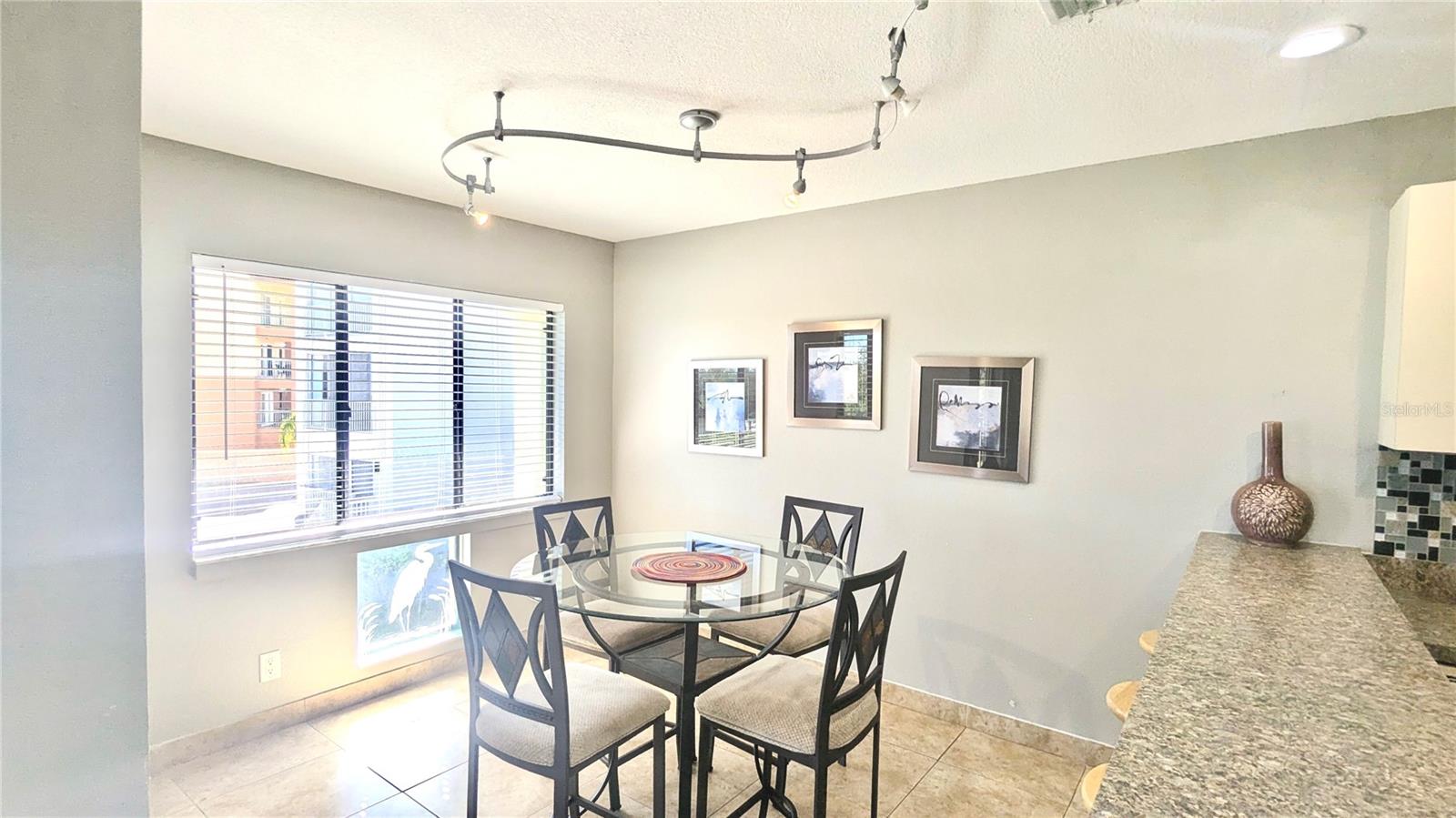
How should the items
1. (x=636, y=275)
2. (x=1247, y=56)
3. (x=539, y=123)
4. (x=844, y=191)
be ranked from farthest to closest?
(x=636, y=275)
(x=844, y=191)
(x=539, y=123)
(x=1247, y=56)

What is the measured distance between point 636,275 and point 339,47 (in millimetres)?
2427

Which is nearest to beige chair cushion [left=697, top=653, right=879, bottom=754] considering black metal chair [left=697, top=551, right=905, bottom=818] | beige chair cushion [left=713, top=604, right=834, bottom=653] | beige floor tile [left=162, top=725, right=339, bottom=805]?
black metal chair [left=697, top=551, right=905, bottom=818]

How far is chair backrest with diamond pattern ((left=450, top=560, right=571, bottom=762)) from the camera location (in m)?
1.76

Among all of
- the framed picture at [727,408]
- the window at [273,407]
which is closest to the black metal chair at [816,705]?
the framed picture at [727,408]

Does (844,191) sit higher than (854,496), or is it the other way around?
(844,191)

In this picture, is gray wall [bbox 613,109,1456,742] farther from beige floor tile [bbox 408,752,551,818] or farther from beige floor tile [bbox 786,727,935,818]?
beige floor tile [bbox 408,752,551,818]

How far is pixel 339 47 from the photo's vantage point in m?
1.75

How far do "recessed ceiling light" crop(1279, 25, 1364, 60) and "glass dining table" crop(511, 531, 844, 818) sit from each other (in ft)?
6.30

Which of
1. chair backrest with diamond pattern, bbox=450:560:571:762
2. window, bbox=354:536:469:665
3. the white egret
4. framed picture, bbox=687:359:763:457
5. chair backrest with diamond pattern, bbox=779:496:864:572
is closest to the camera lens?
chair backrest with diamond pattern, bbox=450:560:571:762

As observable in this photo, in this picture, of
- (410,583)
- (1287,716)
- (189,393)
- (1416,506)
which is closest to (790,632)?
(1287,716)

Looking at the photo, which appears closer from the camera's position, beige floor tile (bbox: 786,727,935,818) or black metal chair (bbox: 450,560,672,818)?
black metal chair (bbox: 450,560,672,818)

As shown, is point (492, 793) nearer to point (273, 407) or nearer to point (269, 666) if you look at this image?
point (269, 666)

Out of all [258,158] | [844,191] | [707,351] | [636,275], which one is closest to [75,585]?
[258,158]

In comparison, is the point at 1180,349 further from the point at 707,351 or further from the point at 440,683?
the point at 440,683
